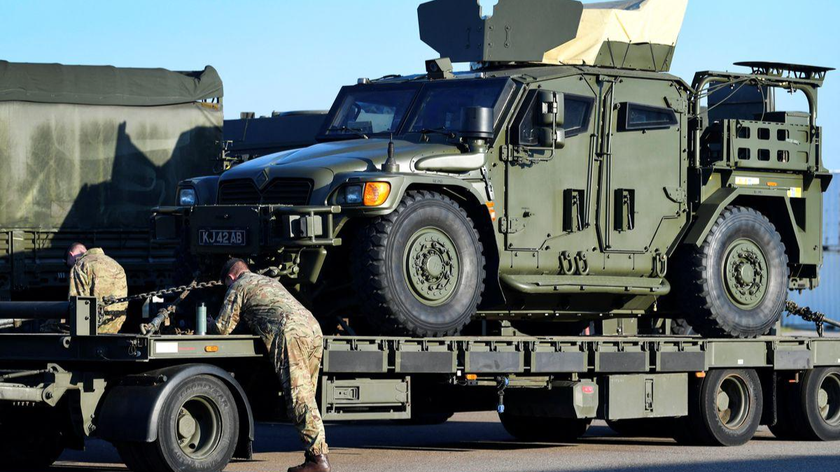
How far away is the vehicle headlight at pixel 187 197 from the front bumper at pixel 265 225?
0.41 m

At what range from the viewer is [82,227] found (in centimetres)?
1664

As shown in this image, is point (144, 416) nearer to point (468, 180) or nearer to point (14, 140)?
point (468, 180)

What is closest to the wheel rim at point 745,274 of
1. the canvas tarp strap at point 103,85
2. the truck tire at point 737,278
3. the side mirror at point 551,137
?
the truck tire at point 737,278

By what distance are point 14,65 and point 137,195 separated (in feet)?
6.62

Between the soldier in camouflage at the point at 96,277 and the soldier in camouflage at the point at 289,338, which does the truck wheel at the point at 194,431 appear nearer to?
the soldier in camouflage at the point at 289,338

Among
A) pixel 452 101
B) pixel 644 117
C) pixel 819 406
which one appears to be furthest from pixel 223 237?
pixel 819 406

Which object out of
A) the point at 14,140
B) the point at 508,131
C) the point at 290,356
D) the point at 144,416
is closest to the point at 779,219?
the point at 508,131

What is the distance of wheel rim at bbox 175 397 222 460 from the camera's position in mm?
9961

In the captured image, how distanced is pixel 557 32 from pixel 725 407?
401cm

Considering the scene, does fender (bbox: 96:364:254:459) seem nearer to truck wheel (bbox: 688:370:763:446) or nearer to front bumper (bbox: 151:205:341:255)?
front bumper (bbox: 151:205:341:255)

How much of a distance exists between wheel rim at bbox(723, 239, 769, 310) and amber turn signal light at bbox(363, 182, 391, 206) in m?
4.03

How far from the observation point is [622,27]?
43.6 ft

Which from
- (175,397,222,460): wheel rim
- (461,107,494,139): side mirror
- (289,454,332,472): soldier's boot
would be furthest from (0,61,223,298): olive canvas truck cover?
(289,454,332,472): soldier's boot

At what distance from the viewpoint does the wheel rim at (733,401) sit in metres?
13.9
